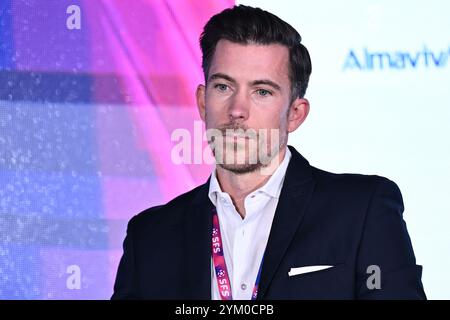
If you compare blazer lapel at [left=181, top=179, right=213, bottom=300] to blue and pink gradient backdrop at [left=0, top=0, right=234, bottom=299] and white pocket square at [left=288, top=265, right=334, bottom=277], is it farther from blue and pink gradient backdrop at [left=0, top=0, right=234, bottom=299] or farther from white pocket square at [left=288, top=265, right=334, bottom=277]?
blue and pink gradient backdrop at [left=0, top=0, right=234, bottom=299]

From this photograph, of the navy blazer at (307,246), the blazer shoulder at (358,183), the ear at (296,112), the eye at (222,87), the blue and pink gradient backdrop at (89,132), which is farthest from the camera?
the blue and pink gradient backdrop at (89,132)

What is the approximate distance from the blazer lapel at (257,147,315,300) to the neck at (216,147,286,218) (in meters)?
0.06

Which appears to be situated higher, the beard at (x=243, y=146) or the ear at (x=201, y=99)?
the ear at (x=201, y=99)

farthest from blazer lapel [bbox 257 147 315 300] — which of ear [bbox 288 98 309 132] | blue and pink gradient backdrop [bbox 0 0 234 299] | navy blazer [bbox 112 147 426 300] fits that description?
blue and pink gradient backdrop [bbox 0 0 234 299]

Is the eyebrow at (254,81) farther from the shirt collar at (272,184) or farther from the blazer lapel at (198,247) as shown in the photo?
the blazer lapel at (198,247)

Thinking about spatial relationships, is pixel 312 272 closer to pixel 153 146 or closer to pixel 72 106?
pixel 153 146

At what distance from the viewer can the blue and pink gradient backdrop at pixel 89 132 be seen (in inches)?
125

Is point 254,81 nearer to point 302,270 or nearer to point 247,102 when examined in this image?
point 247,102

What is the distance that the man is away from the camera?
2275mm

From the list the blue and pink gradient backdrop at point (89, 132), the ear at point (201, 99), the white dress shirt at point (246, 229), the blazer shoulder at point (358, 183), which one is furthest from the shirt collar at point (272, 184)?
the blue and pink gradient backdrop at point (89, 132)

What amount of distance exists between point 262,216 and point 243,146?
0.70ft

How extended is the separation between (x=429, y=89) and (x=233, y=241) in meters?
1.16

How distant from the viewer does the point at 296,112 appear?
2604mm
